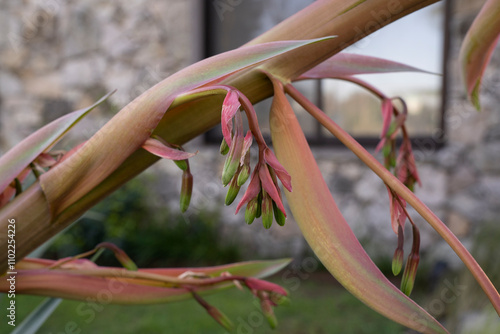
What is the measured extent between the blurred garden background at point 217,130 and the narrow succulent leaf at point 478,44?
8.35ft

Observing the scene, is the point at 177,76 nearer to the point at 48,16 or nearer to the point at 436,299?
the point at 436,299

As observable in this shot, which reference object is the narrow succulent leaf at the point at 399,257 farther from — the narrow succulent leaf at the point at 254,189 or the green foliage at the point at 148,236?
the green foliage at the point at 148,236

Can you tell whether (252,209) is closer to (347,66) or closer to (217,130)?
(347,66)

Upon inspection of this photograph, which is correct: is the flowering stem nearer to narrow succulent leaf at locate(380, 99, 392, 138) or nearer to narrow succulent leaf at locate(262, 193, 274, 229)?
narrow succulent leaf at locate(262, 193, 274, 229)

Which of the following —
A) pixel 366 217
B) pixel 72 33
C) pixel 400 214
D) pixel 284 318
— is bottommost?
pixel 366 217

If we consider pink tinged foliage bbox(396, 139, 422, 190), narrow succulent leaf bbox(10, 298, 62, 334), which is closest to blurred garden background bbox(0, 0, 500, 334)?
narrow succulent leaf bbox(10, 298, 62, 334)

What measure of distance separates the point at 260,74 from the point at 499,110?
2962 mm

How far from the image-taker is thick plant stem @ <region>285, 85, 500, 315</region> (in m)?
0.19

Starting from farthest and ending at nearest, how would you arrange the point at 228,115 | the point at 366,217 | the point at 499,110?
1. the point at 366,217
2. the point at 499,110
3. the point at 228,115

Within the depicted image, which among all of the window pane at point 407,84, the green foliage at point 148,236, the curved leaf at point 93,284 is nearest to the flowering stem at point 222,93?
the curved leaf at point 93,284

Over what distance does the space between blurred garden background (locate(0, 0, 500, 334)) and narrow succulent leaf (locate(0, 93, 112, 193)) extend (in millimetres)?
2598

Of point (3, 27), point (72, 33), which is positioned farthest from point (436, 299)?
point (3, 27)

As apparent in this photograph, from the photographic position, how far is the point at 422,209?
192 mm

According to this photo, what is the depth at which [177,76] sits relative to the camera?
0.19 metres
